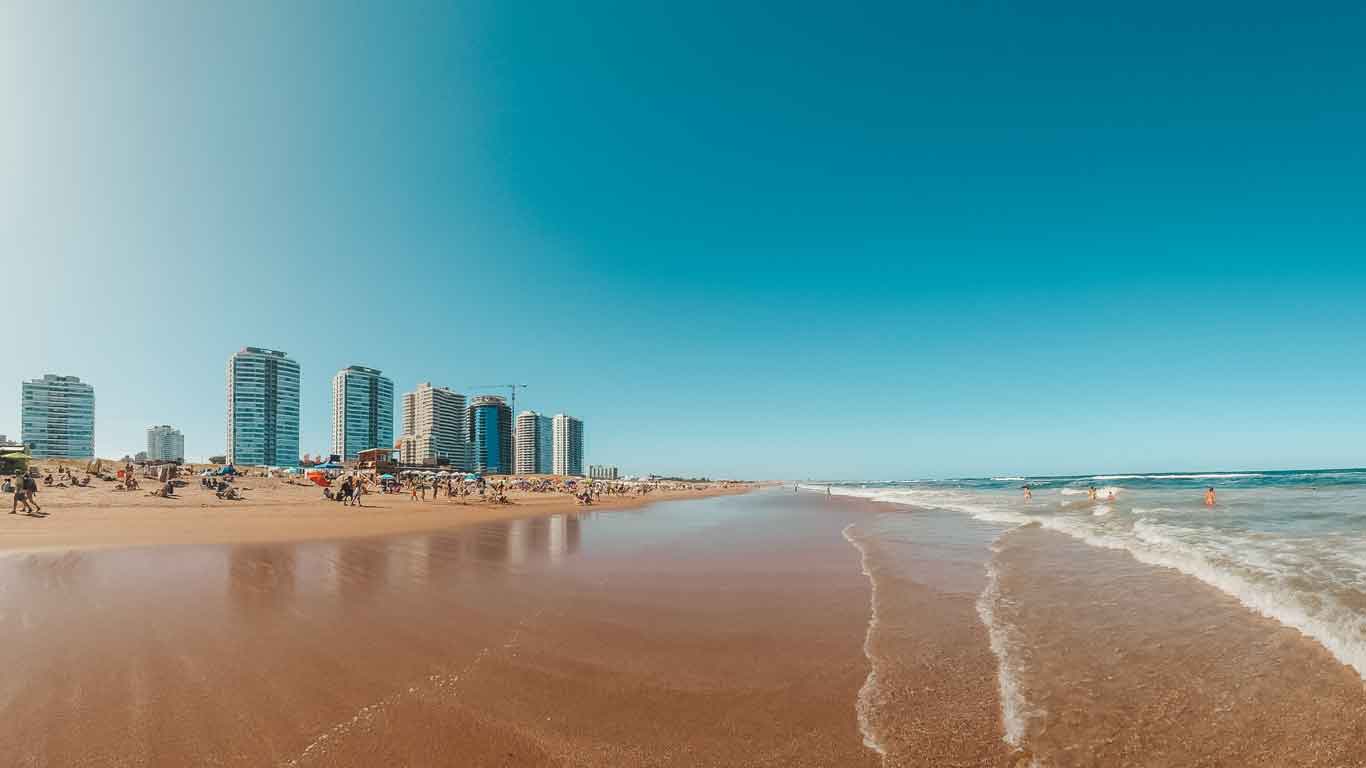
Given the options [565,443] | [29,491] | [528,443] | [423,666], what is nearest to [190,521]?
[29,491]

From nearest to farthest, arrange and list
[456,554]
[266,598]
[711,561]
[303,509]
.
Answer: [266,598] → [711,561] → [456,554] → [303,509]

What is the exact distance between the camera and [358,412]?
422 ft

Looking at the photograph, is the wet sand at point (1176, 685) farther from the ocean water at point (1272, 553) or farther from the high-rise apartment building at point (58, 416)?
the high-rise apartment building at point (58, 416)

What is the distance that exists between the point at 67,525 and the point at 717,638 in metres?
22.8

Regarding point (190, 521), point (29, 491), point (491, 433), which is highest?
point (491, 433)

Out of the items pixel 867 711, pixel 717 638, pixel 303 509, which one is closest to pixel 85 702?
pixel 717 638

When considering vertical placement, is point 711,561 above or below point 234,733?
below

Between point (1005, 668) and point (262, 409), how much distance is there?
139 metres

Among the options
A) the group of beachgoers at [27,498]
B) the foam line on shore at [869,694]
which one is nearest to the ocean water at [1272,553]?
the foam line on shore at [869,694]

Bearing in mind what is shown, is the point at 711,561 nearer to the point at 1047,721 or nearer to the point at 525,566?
the point at 525,566

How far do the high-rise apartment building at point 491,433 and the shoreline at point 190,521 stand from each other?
397 ft

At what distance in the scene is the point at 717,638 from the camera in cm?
655

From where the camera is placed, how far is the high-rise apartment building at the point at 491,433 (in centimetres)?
15225

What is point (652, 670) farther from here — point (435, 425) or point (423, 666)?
point (435, 425)
